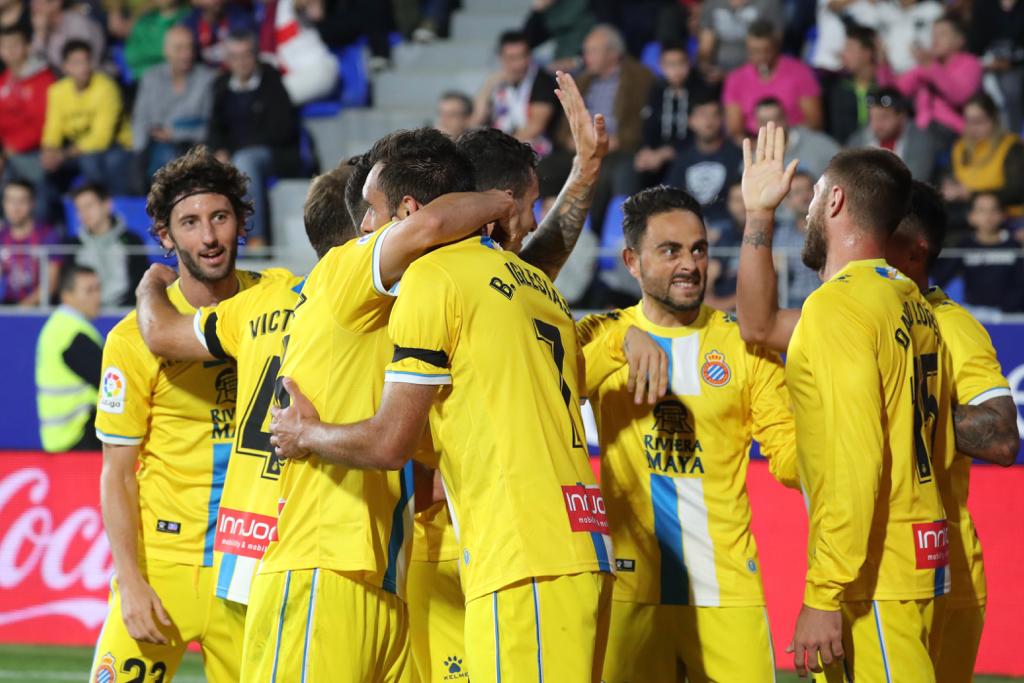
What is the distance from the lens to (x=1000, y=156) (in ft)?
39.5

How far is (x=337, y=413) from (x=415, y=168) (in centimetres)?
83

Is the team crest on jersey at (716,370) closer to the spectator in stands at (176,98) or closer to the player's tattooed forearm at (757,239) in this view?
the player's tattooed forearm at (757,239)

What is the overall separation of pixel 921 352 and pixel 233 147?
11.4 metres

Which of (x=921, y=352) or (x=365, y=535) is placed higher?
(x=921, y=352)

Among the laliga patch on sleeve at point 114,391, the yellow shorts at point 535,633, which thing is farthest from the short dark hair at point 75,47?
the yellow shorts at point 535,633

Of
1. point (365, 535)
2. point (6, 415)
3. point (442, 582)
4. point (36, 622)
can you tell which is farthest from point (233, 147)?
point (365, 535)

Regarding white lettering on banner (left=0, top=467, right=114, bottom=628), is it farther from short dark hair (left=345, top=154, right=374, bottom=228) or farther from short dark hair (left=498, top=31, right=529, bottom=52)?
short dark hair (left=498, top=31, right=529, bottom=52)

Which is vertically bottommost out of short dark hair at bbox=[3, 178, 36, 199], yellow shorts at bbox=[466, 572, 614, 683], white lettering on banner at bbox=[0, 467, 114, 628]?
white lettering on banner at bbox=[0, 467, 114, 628]

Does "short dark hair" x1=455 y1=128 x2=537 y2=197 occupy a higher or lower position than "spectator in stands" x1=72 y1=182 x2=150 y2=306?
higher

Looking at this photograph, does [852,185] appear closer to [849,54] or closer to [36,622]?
[36,622]

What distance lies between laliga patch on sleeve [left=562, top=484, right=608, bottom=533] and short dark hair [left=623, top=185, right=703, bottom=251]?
183cm

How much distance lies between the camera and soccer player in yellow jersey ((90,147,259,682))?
→ 5.48m

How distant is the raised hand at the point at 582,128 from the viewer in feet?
17.7

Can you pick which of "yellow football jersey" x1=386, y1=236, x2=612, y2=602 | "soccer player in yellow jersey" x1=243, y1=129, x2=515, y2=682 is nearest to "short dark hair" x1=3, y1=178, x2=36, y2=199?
"soccer player in yellow jersey" x1=243, y1=129, x2=515, y2=682
